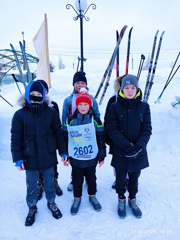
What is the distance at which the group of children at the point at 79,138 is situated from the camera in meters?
1.67

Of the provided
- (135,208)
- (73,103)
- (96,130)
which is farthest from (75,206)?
(73,103)

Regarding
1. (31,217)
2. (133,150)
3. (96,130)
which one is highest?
(96,130)

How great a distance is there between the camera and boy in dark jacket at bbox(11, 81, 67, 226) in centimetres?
165

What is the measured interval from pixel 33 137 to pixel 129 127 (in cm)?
110

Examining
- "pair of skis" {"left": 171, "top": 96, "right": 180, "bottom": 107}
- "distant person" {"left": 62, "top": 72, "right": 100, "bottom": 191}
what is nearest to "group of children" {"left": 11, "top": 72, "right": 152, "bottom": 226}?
"distant person" {"left": 62, "top": 72, "right": 100, "bottom": 191}

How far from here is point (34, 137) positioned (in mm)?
1688

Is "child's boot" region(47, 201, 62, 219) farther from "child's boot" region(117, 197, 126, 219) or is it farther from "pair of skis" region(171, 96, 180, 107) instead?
"pair of skis" region(171, 96, 180, 107)

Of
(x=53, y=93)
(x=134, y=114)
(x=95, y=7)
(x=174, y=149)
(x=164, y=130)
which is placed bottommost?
(x=174, y=149)

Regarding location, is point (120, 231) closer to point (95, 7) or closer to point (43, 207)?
point (43, 207)

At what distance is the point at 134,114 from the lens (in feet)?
5.64

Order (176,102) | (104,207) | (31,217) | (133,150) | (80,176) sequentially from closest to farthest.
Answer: (133,150), (31,217), (80,176), (104,207), (176,102)

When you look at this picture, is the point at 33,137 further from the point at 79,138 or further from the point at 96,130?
the point at 96,130

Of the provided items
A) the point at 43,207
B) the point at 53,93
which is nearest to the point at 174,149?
the point at 43,207

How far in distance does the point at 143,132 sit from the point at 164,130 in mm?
2293
